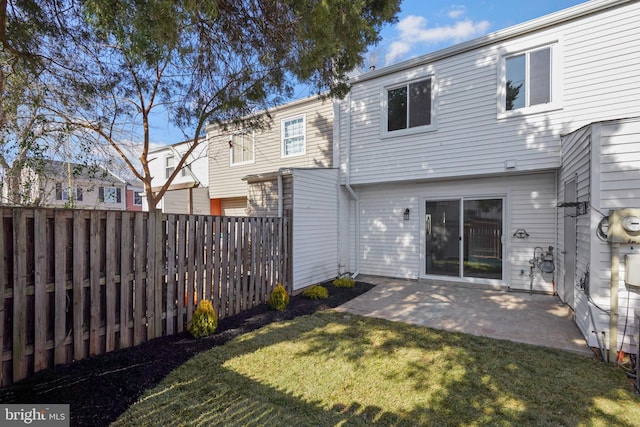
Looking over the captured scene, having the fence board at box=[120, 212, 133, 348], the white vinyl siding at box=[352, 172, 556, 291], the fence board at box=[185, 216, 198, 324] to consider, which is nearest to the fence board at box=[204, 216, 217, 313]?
the fence board at box=[185, 216, 198, 324]

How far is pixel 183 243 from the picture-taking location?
13.9ft

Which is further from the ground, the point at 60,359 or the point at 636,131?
the point at 636,131

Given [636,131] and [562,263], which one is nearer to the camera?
[636,131]

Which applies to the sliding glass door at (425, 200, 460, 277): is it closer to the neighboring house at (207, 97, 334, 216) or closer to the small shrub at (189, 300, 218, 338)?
the neighboring house at (207, 97, 334, 216)

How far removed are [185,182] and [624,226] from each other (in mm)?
13654

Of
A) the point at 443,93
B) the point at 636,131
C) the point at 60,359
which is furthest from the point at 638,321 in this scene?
the point at 60,359

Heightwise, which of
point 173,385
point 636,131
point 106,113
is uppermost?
point 106,113

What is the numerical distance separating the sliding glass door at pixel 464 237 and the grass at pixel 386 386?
133 inches

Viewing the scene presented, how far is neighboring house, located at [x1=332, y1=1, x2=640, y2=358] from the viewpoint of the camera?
3.70 meters

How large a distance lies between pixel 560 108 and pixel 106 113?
912cm

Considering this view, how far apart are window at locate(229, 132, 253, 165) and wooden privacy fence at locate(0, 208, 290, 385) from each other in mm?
6463

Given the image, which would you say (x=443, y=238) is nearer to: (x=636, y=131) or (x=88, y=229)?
(x=636, y=131)

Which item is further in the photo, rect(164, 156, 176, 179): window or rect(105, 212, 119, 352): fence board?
rect(164, 156, 176, 179): window

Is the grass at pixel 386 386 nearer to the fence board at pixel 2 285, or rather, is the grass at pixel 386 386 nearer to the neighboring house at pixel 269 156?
the fence board at pixel 2 285
